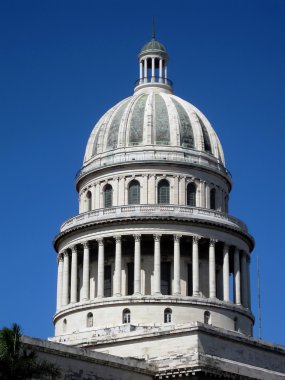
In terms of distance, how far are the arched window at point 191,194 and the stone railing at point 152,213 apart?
8.49 feet

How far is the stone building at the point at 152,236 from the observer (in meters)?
84.1

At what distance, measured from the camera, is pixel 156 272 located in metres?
84.9

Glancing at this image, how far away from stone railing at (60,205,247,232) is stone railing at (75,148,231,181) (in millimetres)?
5011

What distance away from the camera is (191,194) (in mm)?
90812

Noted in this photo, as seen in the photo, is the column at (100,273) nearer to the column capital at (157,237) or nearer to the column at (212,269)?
the column capital at (157,237)

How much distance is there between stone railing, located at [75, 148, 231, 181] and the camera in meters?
90.6

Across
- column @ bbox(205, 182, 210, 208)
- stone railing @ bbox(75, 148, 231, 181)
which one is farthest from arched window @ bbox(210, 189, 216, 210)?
stone railing @ bbox(75, 148, 231, 181)

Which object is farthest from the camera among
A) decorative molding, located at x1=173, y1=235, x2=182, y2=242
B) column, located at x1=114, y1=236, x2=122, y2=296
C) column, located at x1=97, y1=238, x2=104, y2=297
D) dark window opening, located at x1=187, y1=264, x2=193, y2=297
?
dark window opening, located at x1=187, y1=264, x2=193, y2=297

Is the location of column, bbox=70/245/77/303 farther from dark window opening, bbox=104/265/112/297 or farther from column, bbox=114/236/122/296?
column, bbox=114/236/122/296

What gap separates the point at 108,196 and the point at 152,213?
20.6 ft

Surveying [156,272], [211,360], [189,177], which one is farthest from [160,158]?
[211,360]

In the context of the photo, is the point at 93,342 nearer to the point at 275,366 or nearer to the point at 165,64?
the point at 275,366

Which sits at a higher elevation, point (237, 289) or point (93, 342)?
point (237, 289)

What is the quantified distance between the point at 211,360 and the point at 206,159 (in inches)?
1103
